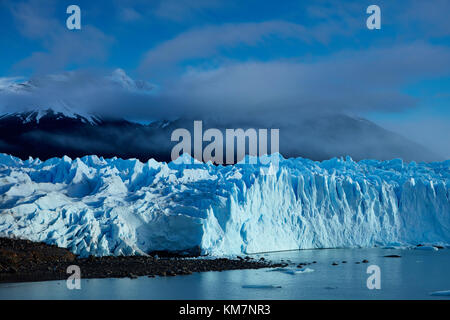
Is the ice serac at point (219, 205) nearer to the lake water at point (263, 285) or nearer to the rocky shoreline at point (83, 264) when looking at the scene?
the rocky shoreline at point (83, 264)

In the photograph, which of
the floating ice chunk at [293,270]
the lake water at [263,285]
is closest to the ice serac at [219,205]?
the floating ice chunk at [293,270]

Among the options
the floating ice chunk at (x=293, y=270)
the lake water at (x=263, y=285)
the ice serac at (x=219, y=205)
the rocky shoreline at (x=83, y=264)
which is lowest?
the lake water at (x=263, y=285)

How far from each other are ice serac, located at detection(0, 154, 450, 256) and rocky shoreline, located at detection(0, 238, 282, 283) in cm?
89

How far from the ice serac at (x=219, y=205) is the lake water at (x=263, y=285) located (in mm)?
5549

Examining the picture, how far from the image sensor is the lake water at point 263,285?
14938 mm

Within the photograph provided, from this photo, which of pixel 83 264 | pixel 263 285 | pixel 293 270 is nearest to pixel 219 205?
pixel 293 270

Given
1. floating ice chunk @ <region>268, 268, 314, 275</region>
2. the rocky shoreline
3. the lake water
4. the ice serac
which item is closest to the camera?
the lake water

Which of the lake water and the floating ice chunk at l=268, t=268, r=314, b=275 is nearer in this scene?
the lake water

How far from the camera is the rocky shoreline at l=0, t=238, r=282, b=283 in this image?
718 inches

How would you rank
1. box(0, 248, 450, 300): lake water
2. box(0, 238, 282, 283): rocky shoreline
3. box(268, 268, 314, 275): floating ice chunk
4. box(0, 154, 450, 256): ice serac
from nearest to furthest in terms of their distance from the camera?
1. box(0, 248, 450, 300): lake water
2. box(0, 238, 282, 283): rocky shoreline
3. box(268, 268, 314, 275): floating ice chunk
4. box(0, 154, 450, 256): ice serac

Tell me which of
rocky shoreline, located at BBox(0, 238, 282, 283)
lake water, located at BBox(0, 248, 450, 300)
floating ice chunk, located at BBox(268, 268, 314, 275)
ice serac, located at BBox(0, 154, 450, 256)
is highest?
ice serac, located at BBox(0, 154, 450, 256)

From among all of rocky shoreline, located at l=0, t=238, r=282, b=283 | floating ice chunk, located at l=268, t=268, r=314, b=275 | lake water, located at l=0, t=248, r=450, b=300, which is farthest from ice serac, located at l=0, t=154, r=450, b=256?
lake water, located at l=0, t=248, r=450, b=300

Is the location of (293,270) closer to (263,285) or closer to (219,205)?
(263,285)

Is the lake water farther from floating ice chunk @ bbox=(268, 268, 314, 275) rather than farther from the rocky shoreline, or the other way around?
the rocky shoreline
